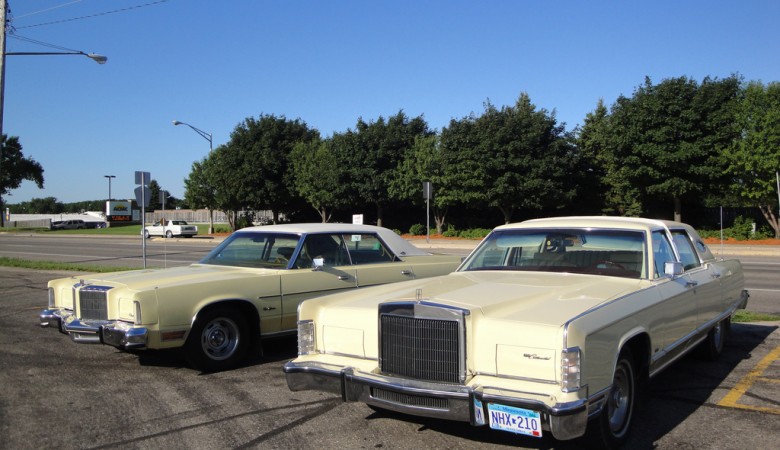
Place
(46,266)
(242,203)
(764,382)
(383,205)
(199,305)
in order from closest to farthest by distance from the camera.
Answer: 1. (764,382)
2. (199,305)
3. (46,266)
4. (383,205)
5. (242,203)

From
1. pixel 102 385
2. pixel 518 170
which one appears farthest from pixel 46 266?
pixel 518 170

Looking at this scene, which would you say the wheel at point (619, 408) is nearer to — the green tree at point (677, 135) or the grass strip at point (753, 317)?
the grass strip at point (753, 317)

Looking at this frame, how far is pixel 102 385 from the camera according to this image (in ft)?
19.8

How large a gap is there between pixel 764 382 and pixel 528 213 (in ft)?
102

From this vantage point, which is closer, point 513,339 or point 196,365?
point 513,339

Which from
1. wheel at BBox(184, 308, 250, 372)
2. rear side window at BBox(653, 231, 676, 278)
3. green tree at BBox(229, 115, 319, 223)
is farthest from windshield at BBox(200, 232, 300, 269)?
green tree at BBox(229, 115, 319, 223)

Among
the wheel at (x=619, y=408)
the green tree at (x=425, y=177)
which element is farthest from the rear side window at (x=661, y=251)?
the green tree at (x=425, y=177)

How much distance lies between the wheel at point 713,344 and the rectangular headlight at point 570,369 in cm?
346

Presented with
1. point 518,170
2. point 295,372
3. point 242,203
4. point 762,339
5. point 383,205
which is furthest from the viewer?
point 242,203

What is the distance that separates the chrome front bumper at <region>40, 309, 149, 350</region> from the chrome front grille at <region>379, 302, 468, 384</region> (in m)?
2.84

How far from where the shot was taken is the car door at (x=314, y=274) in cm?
697

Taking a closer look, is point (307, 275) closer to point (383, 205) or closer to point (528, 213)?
point (528, 213)

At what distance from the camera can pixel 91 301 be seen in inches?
251

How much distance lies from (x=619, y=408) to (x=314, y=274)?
13.0ft
